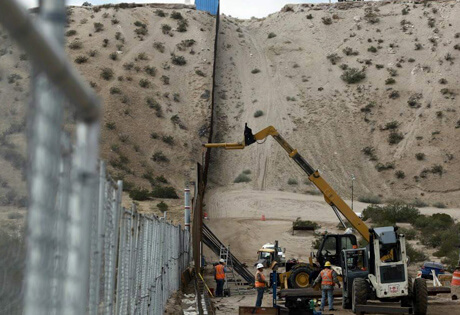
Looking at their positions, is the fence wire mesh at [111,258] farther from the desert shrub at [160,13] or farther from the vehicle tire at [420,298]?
the desert shrub at [160,13]

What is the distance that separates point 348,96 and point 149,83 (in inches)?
693

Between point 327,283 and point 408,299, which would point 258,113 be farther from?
point 408,299

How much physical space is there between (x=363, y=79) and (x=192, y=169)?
858 inches

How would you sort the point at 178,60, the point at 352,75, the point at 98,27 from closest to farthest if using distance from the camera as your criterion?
the point at 352,75, the point at 178,60, the point at 98,27

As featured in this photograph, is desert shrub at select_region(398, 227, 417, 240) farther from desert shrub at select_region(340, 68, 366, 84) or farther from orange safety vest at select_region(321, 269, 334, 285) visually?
desert shrub at select_region(340, 68, 366, 84)

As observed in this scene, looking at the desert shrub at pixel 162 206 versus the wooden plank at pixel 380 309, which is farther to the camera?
the desert shrub at pixel 162 206

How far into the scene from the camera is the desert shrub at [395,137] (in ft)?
218

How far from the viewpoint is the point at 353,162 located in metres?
64.8

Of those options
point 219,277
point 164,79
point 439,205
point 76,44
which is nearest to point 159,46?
point 164,79

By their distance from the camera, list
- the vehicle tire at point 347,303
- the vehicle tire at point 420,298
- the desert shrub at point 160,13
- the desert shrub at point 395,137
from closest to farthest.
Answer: the vehicle tire at point 420,298 → the vehicle tire at point 347,303 → the desert shrub at point 395,137 → the desert shrub at point 160,13

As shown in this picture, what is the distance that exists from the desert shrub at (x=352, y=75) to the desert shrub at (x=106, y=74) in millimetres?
21196

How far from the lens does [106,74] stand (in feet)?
225

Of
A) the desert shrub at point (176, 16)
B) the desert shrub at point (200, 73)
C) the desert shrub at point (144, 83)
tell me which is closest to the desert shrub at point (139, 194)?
the desert shrub at point (144, 83)

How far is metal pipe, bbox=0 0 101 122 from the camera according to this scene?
1774mm
